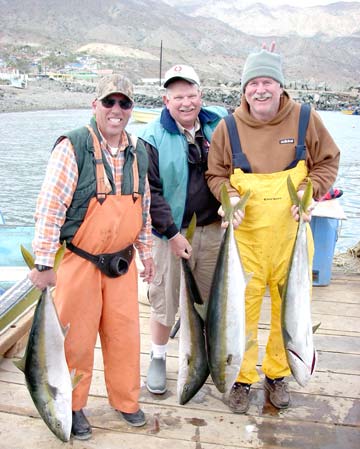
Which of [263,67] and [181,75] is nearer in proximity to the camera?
[263,67]

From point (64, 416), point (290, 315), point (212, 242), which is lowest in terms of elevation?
point (64, 416)

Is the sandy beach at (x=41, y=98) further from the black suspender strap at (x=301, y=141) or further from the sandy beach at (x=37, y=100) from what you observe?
the black suspender strap at (x=301, y=141)

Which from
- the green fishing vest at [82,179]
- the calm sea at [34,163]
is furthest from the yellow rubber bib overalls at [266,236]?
the calm sea at [34,163]

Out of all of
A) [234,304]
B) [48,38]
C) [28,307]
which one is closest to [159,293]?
[234,304]

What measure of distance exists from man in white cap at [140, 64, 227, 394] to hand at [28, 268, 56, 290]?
0.69 metres

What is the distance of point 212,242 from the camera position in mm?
3033

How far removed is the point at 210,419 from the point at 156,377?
44cm

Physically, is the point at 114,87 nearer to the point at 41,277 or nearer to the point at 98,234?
the point at 98,234

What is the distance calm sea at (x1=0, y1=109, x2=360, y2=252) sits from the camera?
12544 millimetres

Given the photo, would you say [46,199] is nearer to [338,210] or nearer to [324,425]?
[324,425]

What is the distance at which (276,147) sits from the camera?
2.70m

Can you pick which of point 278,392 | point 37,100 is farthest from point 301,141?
point 37,100

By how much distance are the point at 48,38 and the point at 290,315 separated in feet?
476

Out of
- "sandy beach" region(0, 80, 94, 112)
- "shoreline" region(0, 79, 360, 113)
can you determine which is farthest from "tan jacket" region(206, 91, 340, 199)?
"sandy beach" region(0, 80, 94, 112)
